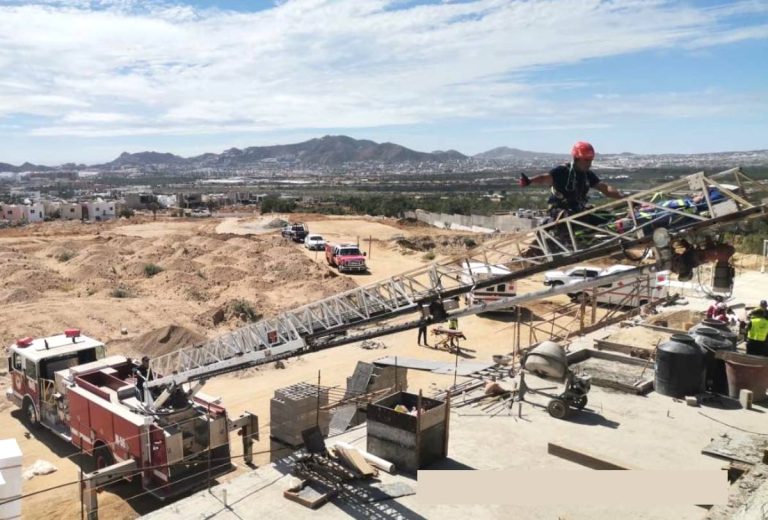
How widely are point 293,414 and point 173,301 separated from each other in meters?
23.2

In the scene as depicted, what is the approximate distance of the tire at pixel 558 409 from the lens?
12078mm

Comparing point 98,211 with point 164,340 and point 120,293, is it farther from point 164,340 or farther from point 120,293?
point 164,340

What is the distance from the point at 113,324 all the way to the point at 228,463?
1803 cm

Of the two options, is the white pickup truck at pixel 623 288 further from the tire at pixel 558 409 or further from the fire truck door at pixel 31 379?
the fire truck door at pixel 31 379

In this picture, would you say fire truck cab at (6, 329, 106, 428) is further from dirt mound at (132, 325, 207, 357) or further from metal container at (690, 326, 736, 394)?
metal container at (690, 326, 736, 394)

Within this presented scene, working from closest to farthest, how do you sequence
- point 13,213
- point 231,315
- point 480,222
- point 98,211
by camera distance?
point 231,315 → point 480,222 → point 13,213 → point 98,211

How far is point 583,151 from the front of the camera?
9.56 m

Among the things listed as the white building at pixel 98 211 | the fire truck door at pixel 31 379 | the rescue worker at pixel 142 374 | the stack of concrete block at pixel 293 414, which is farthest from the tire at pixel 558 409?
the white building at pixel 98 211

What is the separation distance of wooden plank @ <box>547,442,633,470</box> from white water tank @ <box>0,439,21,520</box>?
815 centimetres

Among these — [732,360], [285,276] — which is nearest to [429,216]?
[285,276]

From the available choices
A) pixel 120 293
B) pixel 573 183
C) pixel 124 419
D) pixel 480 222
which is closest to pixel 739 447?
pixel 573 183

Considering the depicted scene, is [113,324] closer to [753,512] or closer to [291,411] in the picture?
[291,411]

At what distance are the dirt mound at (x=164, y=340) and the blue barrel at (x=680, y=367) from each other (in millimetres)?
17095

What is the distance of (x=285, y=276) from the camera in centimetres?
4062
